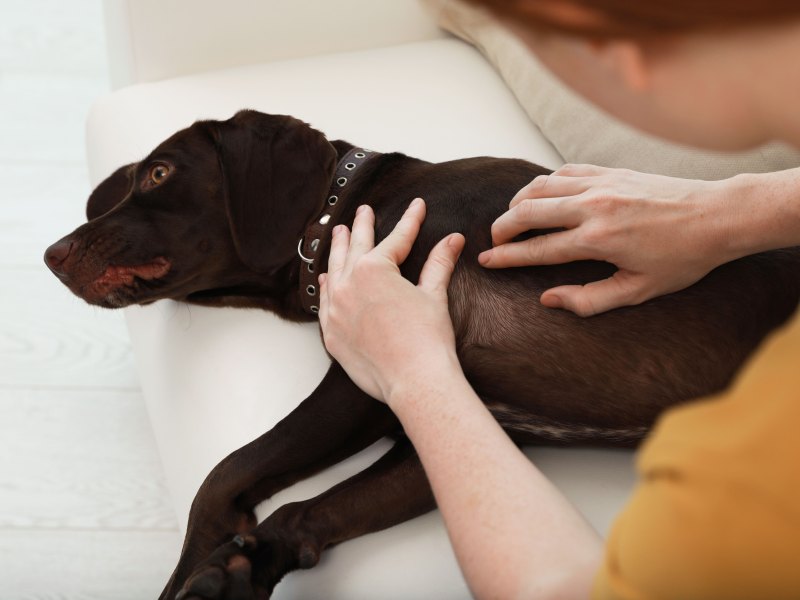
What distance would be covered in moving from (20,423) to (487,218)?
1.18 meters

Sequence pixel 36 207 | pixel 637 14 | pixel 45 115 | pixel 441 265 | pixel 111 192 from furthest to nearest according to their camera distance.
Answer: pixel 45 115 < pixel 36 207 < pixel 111 192 < pixel 441 265 < pixel 637 14

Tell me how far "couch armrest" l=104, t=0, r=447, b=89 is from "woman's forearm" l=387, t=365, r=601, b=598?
48.8 inches

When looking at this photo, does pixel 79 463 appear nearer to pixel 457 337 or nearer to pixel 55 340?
pixel 55 340

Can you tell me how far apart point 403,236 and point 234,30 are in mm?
922

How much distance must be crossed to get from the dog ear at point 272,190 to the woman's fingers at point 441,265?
0.26 m

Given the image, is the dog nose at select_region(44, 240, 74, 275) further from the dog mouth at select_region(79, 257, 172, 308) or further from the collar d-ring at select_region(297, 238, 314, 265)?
the collar d-ring at select_region(297, 238, 314, 265)

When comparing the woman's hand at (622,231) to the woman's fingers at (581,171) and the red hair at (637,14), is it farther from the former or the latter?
the red hair at (637,14)

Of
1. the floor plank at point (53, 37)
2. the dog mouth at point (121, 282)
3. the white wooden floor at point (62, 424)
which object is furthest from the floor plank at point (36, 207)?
the dog mouth at point (121, 282)

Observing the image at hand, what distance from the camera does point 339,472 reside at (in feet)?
4.48

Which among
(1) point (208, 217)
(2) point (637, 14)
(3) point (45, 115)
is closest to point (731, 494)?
(2) point (637, 14)

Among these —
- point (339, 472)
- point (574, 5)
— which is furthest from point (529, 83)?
point (574, 5)

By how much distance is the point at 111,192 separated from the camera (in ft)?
5.76

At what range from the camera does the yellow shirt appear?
633 mm

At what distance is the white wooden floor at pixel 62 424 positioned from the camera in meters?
1.79
